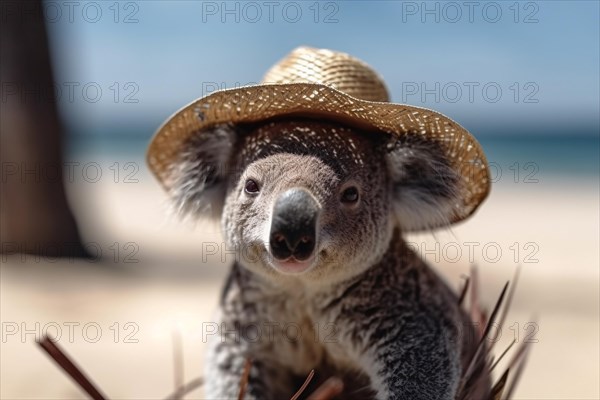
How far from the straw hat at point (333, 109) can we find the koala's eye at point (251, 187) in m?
0.22

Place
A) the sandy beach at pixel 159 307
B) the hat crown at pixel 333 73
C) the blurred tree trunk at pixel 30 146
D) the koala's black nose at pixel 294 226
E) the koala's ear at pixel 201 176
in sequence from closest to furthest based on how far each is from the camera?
the koala's black nose at pixel 294 226, the hat crown at pixel 333 73, the koala's ear at pixel 201 176, the sandy beach at pixel 159 307, the blurred tree trunk at pixel 30 146

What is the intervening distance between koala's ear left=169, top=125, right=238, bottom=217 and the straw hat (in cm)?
4

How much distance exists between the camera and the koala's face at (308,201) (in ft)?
5.33

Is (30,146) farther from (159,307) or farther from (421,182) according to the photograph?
(421,182)

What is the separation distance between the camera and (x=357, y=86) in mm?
2035

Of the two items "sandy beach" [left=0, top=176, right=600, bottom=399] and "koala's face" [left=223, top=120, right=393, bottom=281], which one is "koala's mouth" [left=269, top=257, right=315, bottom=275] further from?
"sandy beach" [left=0, top=176, right=600, bottom=399]

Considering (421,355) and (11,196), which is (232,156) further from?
(11,196)

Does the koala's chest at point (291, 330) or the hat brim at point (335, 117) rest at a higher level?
the hat brim at point (335, 117)

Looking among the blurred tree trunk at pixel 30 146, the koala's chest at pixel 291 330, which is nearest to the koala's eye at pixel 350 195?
the koala's chest at pixel 291 330

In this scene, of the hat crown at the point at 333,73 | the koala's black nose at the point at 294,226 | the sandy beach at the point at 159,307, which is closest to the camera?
the koala's black nose at the point at 294,226

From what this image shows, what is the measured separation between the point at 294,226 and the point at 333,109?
1.51ft

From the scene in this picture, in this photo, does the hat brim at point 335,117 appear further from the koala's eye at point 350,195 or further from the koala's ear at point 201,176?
the koala's eye at point 350,195

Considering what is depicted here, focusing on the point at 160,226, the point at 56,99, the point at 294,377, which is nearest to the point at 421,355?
the point at 294,377

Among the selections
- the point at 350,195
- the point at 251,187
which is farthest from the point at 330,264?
the point at 251,187
